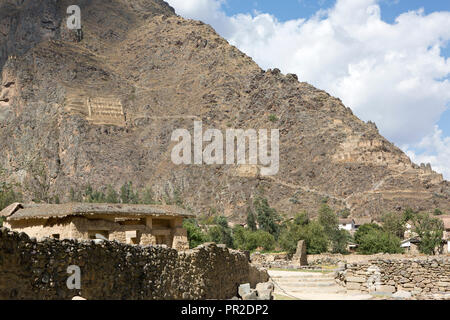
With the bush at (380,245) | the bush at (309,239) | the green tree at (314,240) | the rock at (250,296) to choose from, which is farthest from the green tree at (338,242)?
the rock at (250,296)

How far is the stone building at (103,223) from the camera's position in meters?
22.6

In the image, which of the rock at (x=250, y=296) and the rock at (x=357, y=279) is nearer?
the rock at (x=250, y=296)

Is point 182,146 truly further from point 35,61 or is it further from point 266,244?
point 266,244

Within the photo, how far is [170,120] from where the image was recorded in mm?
141875

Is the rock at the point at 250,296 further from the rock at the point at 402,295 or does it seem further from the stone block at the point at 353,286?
the stone block at the point at 353,286

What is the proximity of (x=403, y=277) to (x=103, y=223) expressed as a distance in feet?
42.4

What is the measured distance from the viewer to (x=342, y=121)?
128500 mm

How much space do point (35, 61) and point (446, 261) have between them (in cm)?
14558

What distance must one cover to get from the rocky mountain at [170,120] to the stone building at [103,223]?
279ft

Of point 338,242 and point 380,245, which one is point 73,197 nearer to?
point 338,242

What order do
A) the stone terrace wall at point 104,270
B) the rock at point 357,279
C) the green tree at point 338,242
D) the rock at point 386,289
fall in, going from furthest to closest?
the green tree at point 338,242 → the rock at point 357,279 → the rock at point 386,289 → the stone terrace wall at point 104,270

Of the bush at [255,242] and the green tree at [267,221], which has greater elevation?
the green tree at [267,221]

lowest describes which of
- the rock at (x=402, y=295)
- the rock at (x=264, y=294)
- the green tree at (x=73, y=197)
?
the rock at (x=402, y=295)
